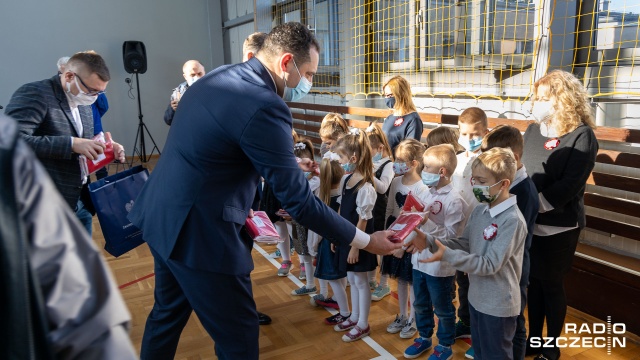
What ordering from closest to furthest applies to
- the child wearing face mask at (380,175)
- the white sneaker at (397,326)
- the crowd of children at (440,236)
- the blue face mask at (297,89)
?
the blue face mask at (297,89) < the crowd of children at (440,236) < the white sneaker at (397,326) < the child wearing face mask at (380,175)

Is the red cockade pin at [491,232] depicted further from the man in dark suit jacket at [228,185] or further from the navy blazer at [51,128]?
the navy blazer at [51,128]

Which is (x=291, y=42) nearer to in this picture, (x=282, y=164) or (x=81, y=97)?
(x=282, y=164)

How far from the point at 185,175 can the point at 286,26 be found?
0.64 meters

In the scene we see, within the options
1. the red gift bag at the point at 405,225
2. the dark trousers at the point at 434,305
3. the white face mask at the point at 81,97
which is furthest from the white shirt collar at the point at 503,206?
the white face mask at the point at 81,97

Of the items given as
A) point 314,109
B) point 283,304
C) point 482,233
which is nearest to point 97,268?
point 482,233

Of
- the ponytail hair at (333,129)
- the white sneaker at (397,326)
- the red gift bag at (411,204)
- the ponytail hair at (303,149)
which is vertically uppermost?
the ponytail hair at (333,129)

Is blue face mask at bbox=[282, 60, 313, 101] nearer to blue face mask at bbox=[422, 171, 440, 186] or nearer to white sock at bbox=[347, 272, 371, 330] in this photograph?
blue face mask at bbox=[422, 171, 440, 186]

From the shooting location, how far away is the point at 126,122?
9.08 metres

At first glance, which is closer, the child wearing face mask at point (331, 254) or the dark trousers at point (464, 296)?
the dark trousers at point (464, 296)

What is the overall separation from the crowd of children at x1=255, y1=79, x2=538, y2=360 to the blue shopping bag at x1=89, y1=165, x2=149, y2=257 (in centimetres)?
103

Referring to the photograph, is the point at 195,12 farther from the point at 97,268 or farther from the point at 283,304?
the point at 97,268

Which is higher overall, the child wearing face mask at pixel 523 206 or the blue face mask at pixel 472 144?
the blue face mask at pixel 472 144

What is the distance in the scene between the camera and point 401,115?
3.58 meters

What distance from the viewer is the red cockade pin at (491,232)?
1856mm
